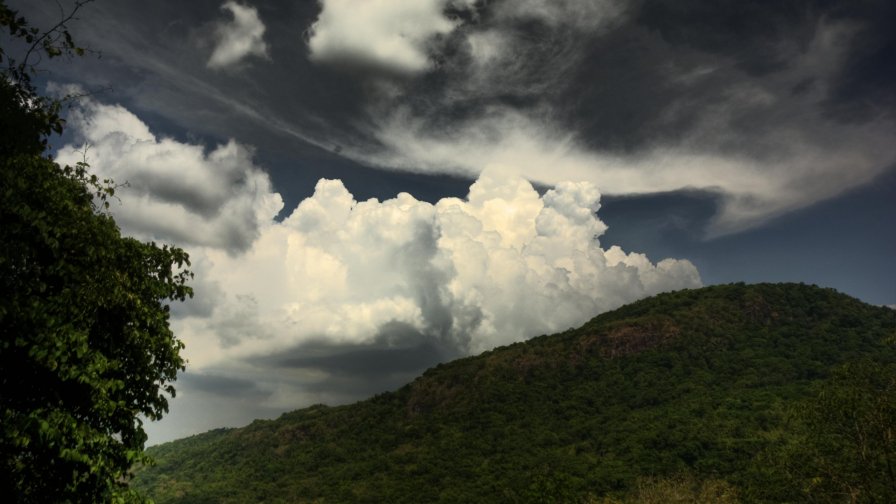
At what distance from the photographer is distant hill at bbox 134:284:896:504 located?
97375 millimetres

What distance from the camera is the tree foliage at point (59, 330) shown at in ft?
25.7

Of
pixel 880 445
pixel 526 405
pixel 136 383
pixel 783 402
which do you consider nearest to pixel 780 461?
pixel 880 445

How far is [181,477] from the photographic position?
182 m

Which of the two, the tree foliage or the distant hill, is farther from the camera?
the distant hill

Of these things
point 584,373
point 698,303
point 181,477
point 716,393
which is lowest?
point 181,477

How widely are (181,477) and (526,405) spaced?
392 ft

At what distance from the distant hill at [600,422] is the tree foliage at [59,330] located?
58.9 m

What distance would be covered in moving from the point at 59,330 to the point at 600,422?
14824cm

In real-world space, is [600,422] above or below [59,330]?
above

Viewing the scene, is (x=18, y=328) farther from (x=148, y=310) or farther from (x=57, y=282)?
(x=148, y=310)

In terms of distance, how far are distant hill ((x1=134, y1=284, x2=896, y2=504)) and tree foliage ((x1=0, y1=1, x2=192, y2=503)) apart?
5891cm

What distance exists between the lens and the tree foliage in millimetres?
7836

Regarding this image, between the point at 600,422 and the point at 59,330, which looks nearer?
the point at 59,330

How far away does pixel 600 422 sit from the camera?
142m
